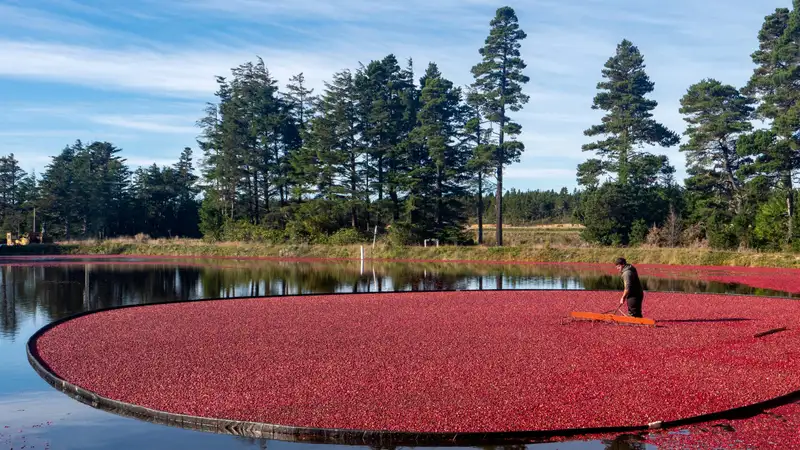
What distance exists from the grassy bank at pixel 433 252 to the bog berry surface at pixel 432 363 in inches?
773

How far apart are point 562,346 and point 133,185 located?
7137 centimetres

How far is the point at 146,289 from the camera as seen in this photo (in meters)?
28.0

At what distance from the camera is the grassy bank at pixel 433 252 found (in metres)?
38.4

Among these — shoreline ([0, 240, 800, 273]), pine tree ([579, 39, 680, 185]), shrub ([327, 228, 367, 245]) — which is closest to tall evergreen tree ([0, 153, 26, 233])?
shoreline ([0, 240, 800, 273])

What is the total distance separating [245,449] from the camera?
8500 millimetres

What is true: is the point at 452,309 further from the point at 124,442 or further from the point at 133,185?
the point at 133,185

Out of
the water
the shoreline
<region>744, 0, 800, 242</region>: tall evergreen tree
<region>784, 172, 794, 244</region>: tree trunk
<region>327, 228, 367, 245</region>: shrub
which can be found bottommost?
the water

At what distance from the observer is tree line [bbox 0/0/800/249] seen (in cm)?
4666

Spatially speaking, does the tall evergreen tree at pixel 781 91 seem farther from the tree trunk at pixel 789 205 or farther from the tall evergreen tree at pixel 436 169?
the tall evergreen tree at pixel 436 169

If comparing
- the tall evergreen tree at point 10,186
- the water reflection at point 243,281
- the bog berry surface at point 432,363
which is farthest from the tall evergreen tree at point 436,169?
the tall evergreen tree at point 10,186

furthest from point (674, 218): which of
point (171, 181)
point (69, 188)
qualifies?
point (69, 188)

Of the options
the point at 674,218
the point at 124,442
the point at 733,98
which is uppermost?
the point at 733,98

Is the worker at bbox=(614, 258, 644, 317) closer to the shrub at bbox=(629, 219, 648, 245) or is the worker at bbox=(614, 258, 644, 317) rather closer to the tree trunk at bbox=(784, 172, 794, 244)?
the tree trunk at bbox=(784, 172, 794, 244)

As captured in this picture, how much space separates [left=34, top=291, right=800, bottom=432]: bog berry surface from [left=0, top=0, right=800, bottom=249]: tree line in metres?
29.5
